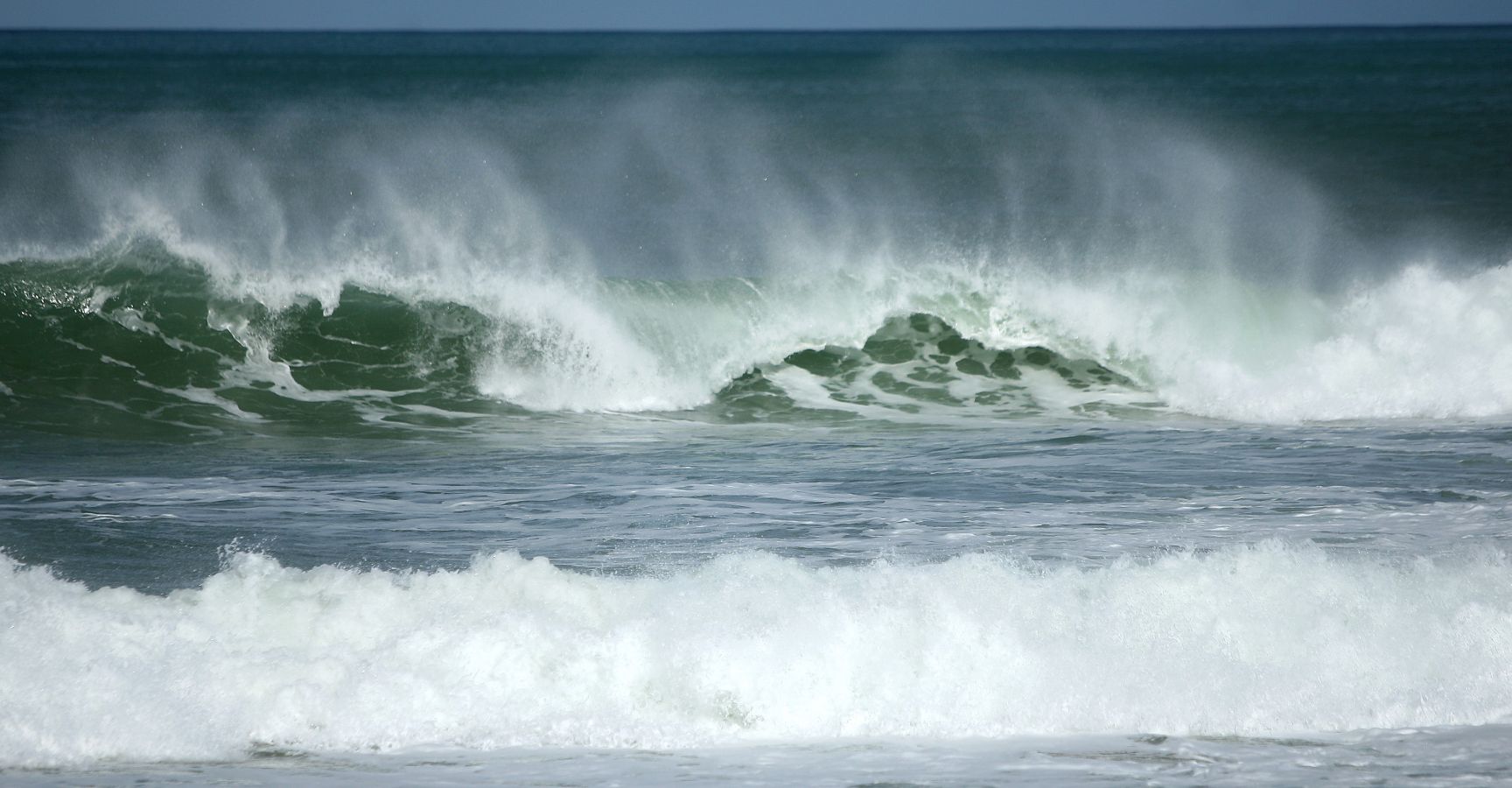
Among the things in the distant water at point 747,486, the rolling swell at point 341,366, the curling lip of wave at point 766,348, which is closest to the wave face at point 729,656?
the distant water at point 747,486

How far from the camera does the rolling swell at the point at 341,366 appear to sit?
1037cm

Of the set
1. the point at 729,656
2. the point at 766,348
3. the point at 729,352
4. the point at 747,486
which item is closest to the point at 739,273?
the point at 766,348

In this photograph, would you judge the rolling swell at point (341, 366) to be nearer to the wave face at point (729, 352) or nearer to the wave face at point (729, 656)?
the wave face at point (729, 352)

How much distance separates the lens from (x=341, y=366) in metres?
11.4

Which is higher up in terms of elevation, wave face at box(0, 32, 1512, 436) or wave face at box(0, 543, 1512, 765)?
wave face at box(0, 32, 1512, 436)

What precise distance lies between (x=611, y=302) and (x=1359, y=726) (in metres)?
8.41

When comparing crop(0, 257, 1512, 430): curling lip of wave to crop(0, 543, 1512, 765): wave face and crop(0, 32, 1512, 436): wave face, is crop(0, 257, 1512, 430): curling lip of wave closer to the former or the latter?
crop(0, 32, 1512, 436): wave face

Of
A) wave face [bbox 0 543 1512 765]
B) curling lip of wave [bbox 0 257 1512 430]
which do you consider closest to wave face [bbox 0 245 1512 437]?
curling lip of wave [bbox 0 257 1512 430]

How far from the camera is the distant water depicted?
4832 mm

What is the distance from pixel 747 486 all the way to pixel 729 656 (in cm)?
301

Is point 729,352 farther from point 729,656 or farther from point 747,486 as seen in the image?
point 729,656

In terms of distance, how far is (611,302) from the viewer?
40.4 ft

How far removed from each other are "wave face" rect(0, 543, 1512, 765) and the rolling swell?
462 centimetres

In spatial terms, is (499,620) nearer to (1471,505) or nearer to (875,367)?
(1471,505)
